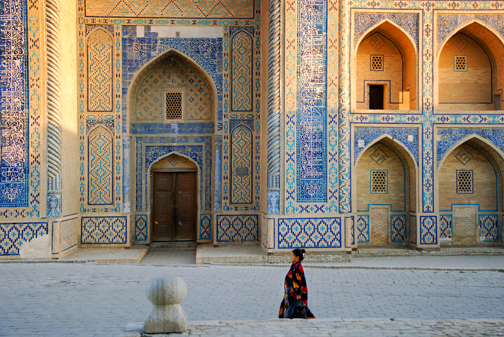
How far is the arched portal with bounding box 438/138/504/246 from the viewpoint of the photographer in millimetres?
11148

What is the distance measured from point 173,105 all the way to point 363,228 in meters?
5.57

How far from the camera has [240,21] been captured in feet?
36.4

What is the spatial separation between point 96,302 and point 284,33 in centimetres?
636

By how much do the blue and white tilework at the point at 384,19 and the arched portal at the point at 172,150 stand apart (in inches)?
147

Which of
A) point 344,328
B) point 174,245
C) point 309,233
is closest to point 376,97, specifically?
point 309,233

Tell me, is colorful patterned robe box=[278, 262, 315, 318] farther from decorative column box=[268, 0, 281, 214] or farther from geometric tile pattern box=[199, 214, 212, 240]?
geometric tile pattern box=[199, 214, 212, 240]

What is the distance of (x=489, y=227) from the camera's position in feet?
36.8

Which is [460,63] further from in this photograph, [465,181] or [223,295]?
[223,295]

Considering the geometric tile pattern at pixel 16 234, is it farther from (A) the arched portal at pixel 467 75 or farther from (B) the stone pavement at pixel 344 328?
(A) the arched portal at pixel 467 75

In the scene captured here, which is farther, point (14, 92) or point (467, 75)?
A: point (467, 75)

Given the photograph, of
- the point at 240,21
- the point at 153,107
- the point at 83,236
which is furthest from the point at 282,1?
the point at 83,236

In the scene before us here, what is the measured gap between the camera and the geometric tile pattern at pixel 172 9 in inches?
A: 423

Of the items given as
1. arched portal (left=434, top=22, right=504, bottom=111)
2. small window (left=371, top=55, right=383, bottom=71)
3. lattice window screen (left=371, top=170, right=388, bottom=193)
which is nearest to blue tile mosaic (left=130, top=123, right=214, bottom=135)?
lattice window screen (left=371, top=170, right=388, bottom=193)

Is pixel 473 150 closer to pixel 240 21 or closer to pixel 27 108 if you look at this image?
pixel 240 21
